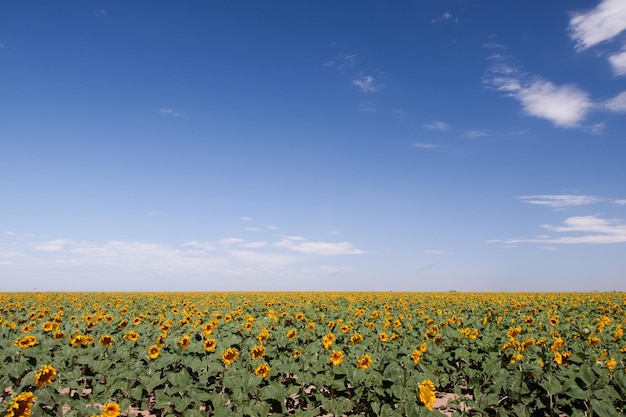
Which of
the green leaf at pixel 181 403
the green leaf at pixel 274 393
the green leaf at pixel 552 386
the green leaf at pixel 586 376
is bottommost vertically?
the green leaf at pixel 181 403

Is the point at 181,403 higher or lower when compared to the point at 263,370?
lower

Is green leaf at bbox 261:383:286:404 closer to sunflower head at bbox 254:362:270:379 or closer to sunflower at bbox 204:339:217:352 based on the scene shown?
sunflower head at bbox 254:362:270:379

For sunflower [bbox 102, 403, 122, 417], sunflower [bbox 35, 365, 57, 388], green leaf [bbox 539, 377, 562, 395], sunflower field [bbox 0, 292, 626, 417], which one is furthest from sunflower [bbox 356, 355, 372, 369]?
sunflower [bbox 35, 365, 57, 388]

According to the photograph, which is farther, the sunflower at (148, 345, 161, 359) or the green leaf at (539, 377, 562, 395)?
the sunflower at (148, 345, 161, 359)

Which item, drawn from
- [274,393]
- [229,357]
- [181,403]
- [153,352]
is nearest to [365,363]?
[274,393]

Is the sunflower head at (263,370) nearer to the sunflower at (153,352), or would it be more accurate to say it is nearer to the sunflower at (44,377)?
the sunflower at (153,352)

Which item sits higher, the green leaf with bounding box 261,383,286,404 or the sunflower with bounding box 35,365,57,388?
the sunflower with bounding box 35,365,57,388

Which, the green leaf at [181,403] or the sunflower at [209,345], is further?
the sunflower at [209,345]

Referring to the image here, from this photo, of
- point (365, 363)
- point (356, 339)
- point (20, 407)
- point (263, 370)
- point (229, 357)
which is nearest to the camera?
point (20, 407)

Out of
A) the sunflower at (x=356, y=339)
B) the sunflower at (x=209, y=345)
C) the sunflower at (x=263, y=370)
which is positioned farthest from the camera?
the sunflower at (x=356, y=339)

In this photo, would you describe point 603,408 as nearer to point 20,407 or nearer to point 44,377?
point 20,407

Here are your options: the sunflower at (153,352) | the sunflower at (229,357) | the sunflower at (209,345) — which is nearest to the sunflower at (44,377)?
the sunflower at (153,352)

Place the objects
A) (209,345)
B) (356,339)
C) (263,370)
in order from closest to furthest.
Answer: (263,370), (209,345), (356,339)

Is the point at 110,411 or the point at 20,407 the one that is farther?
the point at 110,411
